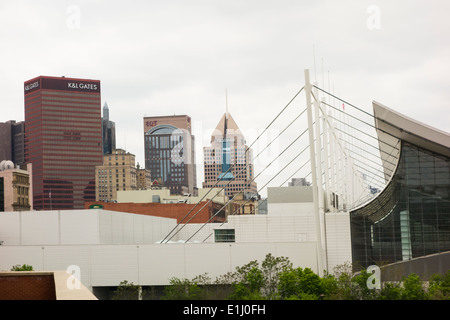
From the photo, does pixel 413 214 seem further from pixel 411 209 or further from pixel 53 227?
pixel 53 227

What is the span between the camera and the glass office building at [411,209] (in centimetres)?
3944

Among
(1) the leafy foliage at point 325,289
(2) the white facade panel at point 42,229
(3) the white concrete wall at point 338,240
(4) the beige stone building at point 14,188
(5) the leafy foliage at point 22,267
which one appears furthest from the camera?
(4) the beige stone building at point 14,188

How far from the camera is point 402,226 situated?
40094 millimetres

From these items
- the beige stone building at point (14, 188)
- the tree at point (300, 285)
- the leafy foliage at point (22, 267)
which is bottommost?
the tree at point (300, 285)

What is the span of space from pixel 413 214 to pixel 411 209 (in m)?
0.36

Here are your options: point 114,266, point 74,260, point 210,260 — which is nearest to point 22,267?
point 74,260

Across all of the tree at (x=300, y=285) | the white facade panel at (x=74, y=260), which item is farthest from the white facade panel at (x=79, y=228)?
the tree at (x=300, y=285)

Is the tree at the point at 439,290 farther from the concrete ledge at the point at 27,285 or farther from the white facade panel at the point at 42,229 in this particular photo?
the white facade panel at the point at 42,229

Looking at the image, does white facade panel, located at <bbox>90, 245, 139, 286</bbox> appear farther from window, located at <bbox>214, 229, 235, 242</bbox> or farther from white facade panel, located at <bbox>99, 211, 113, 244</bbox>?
window, located at <bbox>214, 229, 235, 242</bbox>

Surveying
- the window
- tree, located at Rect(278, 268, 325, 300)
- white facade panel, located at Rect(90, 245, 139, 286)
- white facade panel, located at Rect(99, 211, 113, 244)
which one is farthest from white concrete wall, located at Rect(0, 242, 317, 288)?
the window
